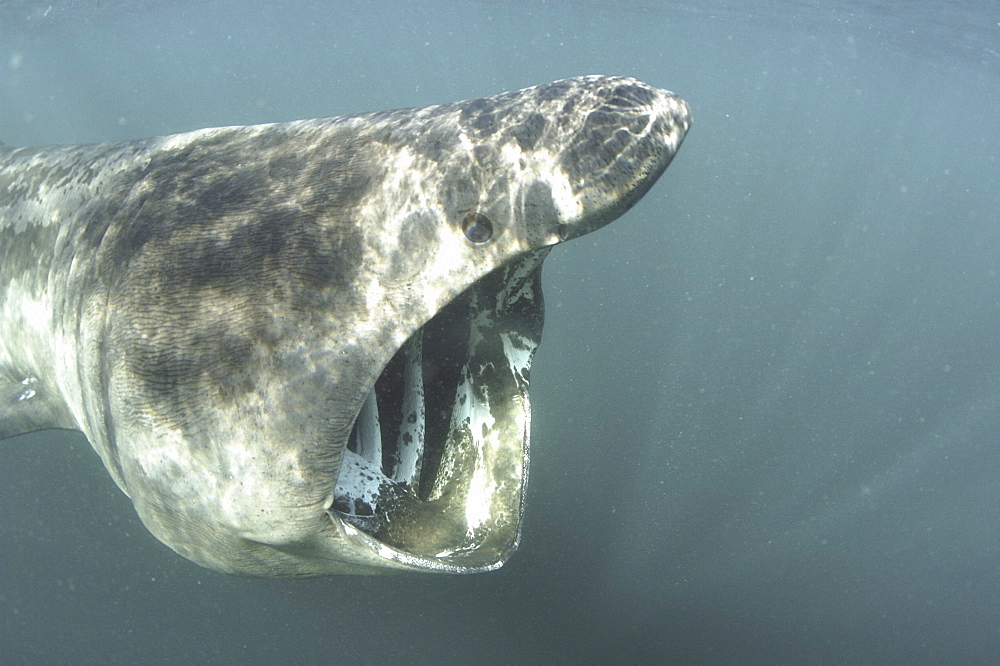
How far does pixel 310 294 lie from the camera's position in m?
1.69

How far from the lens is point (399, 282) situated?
1663mm

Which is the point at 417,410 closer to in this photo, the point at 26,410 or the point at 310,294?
the point at 310,294

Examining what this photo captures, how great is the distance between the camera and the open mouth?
2.08 metres

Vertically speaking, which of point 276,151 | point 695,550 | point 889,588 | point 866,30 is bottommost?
point 889,588

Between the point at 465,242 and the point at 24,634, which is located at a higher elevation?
the point at 465,242

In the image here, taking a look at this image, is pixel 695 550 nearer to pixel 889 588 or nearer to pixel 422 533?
pixel 889 588

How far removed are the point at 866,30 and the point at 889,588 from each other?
2853 centimetres

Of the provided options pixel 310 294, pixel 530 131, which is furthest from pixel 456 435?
pixel 530 131

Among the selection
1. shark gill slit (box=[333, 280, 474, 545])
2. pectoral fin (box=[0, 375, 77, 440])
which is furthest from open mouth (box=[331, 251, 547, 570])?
pectoral fin (box=[0, 375, 77, 440])

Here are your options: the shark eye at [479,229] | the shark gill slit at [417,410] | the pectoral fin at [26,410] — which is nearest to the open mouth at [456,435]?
the shark gill slit at [417,410]

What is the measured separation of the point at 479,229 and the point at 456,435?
3.60ft

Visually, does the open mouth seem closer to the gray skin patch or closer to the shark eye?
the gray skin patch

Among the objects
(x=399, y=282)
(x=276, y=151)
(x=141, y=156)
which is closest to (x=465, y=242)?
(x=399, y=282)

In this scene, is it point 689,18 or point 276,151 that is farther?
point 689,18
